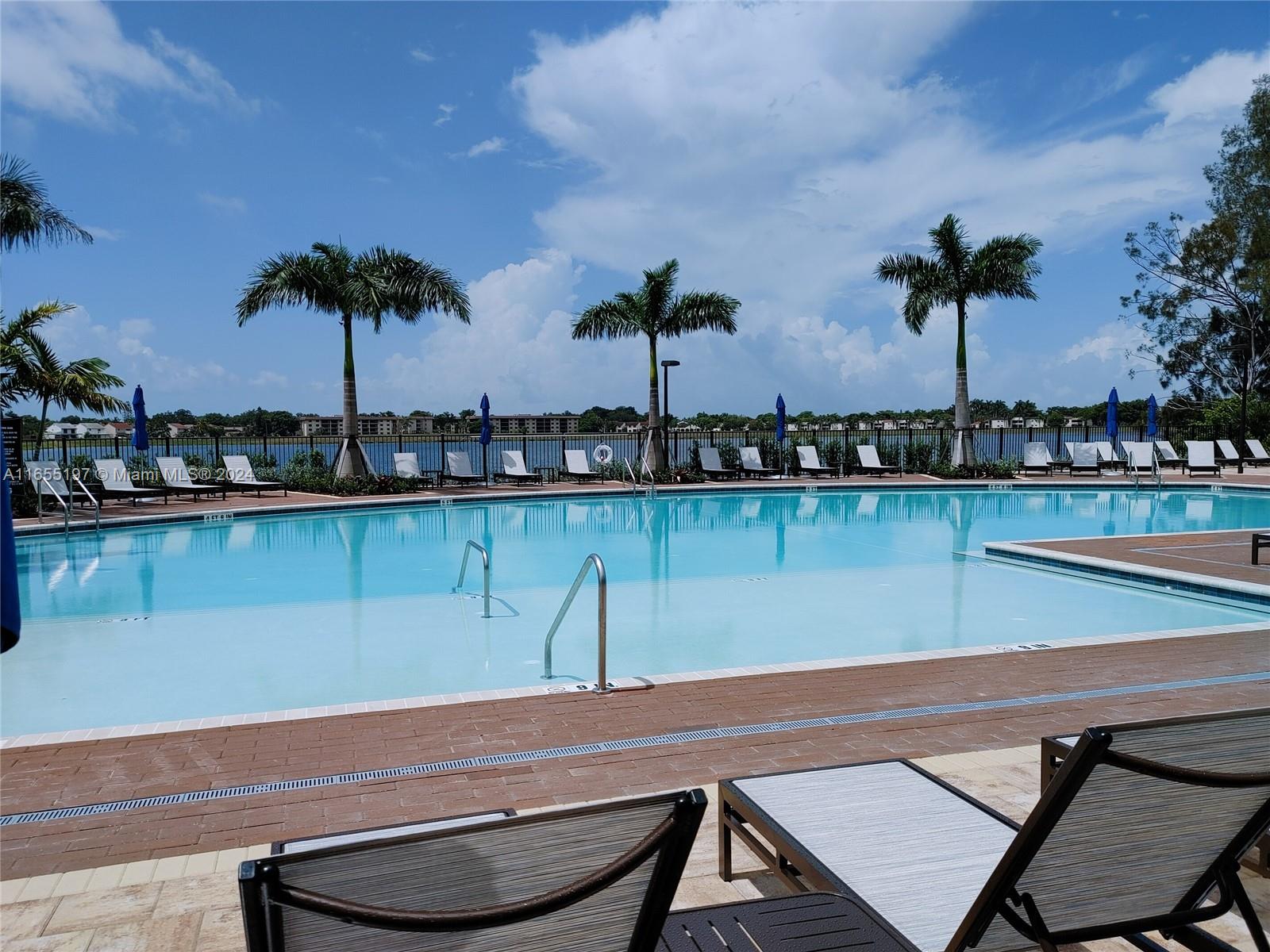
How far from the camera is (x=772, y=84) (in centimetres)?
1623

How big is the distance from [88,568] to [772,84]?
43.6ft

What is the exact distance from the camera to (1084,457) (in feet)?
78.3

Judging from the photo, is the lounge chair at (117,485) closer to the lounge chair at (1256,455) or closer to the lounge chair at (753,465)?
the lounge chair at (753,465)

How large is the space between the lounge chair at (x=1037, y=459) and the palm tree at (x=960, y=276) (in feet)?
5.58

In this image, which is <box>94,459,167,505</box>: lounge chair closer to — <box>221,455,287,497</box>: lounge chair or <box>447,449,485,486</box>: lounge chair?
<box>221,455,287,497</box>: lounge chair

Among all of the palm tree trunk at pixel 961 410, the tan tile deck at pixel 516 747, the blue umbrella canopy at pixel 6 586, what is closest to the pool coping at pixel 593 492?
the palm tree trunk at pixel 961 410

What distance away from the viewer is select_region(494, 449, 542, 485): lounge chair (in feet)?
69.9

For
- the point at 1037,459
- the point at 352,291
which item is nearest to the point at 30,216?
the point at 352,291

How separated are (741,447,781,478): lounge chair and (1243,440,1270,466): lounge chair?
15045mm

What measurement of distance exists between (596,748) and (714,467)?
18262mm

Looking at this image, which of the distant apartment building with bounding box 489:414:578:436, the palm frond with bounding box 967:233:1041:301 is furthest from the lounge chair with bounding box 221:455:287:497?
the palm frond with bounding box 967:233:1041:301

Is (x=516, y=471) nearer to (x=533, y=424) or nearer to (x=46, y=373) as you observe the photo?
(x=533, y=424)

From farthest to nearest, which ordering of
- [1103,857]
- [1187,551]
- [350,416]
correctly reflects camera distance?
[350,416], [1187,551], [1103,857]

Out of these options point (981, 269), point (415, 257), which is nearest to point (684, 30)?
point (415, 257)
